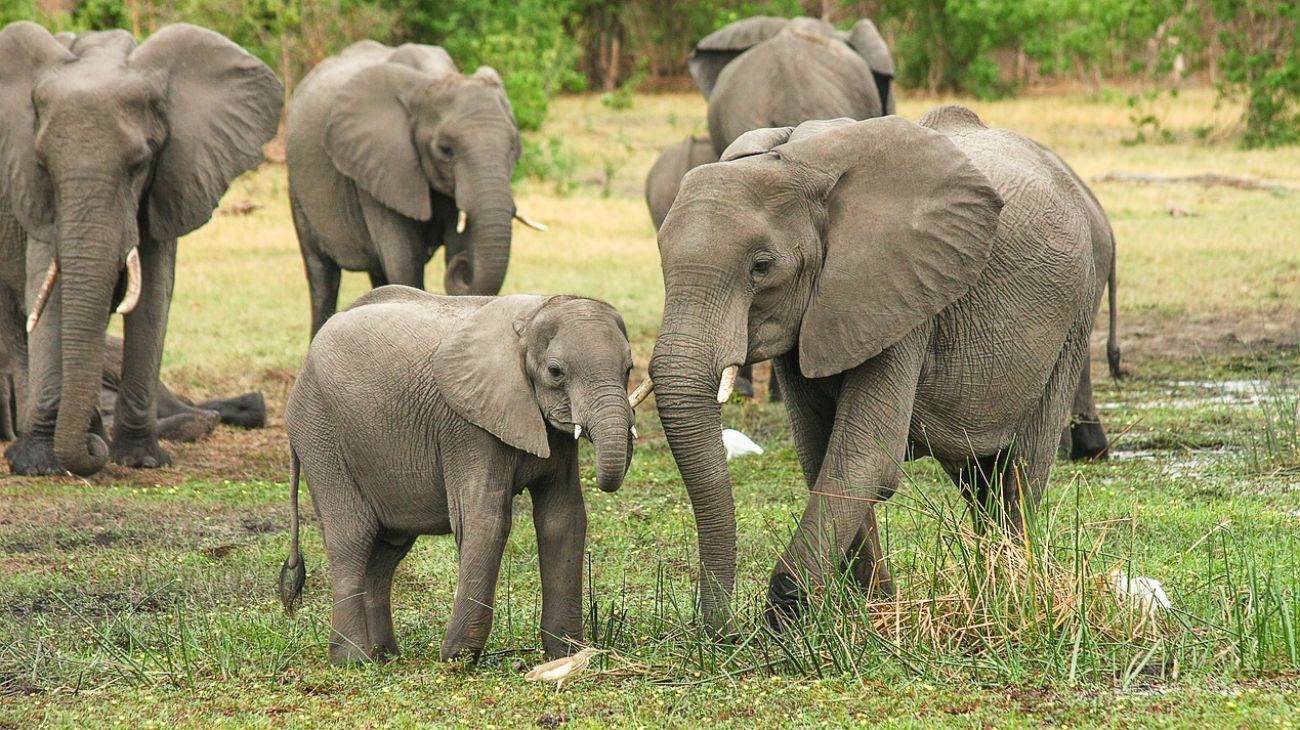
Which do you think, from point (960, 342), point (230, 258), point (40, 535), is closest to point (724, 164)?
point (960, 342)

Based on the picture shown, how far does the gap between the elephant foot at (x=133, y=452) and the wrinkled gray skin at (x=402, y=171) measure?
181 cm

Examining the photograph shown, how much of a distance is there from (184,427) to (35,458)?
1.33 meters

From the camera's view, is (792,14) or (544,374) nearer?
(544,374)

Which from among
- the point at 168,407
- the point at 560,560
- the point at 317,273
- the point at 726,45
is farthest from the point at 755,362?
the point at 726,45

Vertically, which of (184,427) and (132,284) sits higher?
(132,284)

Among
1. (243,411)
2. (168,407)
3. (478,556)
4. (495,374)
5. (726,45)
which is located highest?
(726,45)

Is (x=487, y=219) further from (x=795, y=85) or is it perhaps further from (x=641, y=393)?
(x=641, y=393)

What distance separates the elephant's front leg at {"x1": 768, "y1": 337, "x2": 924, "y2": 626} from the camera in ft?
17.6

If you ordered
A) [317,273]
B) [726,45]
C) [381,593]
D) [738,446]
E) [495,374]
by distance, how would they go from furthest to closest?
[726,45]
[317,273]
[738,446]
[381,593]
[495,374]

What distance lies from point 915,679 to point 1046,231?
1.75 meters

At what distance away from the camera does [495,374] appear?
210 inches

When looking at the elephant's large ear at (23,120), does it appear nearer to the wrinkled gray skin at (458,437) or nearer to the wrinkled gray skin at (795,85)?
the wrinkled gray skin at (458,437)

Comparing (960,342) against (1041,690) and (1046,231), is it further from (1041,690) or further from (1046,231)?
(1041,690)

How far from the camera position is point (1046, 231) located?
5977mm
